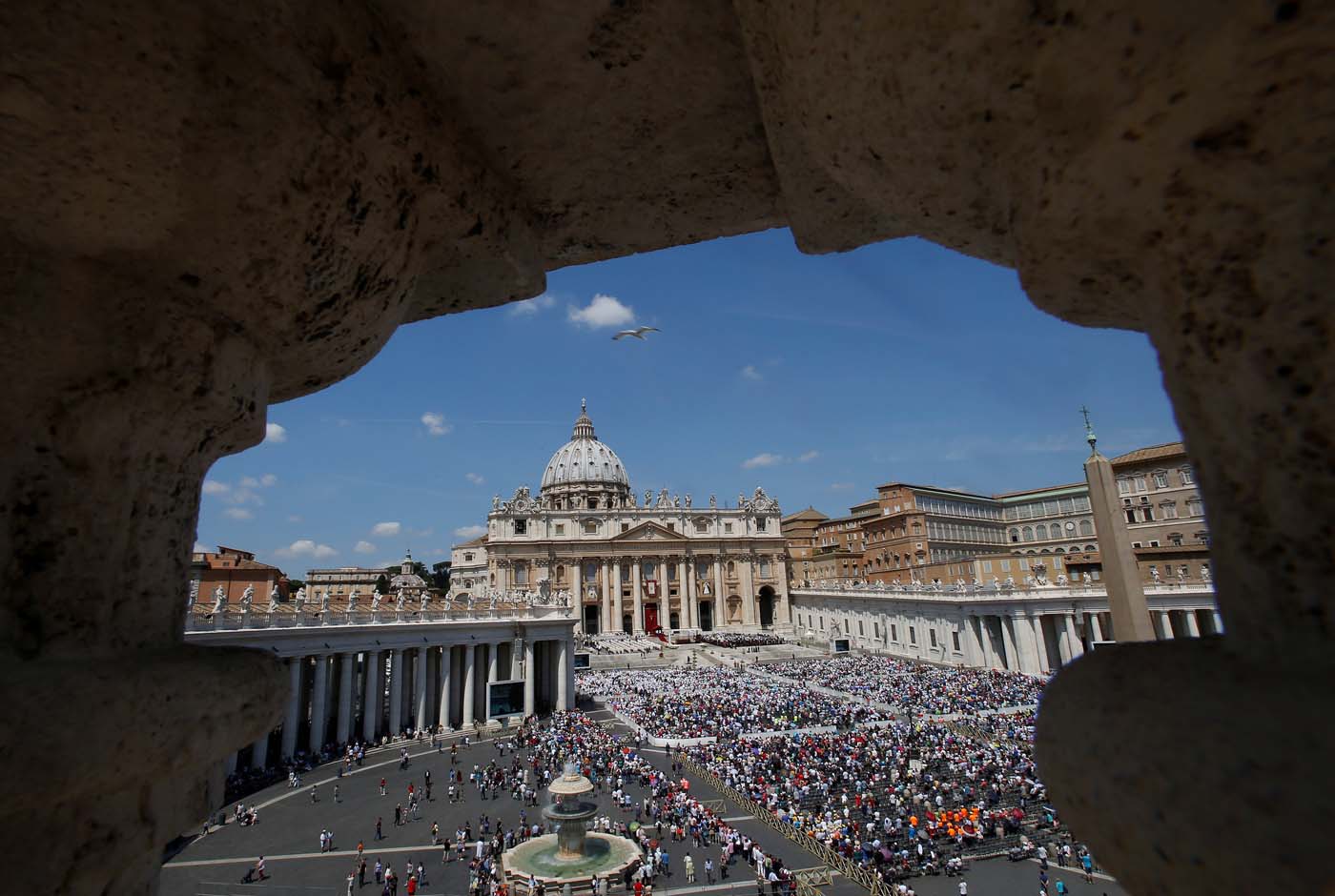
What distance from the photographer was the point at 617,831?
54.2ft

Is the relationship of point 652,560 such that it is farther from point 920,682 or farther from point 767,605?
point 920,682

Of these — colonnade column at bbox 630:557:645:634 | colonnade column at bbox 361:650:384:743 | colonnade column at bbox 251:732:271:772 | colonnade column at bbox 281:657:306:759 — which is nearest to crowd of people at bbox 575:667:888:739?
colonnade column at bbox 361:650:384:743

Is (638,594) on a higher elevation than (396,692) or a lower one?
higher

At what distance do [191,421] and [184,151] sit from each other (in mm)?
650

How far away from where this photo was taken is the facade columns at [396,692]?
28.4 m

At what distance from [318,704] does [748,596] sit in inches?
1952

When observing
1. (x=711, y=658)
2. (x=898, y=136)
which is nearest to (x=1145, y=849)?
(x=898, y=136)

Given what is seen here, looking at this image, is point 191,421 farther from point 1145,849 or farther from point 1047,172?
point 1145,849

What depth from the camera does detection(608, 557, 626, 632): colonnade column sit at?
220 feet

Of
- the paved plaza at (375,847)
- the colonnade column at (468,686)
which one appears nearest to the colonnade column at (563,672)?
the colonnade column at (468,686)

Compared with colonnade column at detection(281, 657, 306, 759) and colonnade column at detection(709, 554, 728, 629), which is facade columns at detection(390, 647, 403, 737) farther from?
colonnade column at detection(709, 554, 728, 629)

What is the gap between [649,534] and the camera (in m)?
70.4

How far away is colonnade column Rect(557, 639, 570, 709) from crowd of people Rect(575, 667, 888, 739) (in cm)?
223

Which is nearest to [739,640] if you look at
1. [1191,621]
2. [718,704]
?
[718,704]
